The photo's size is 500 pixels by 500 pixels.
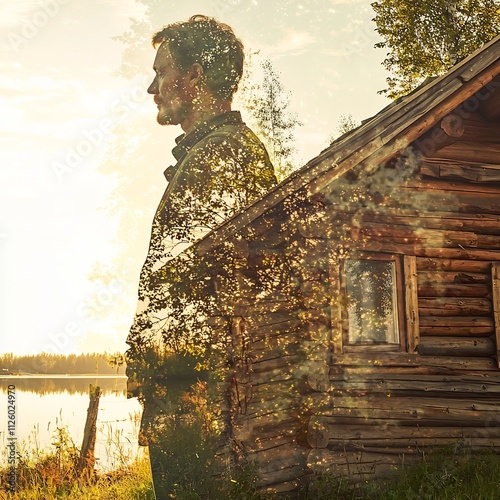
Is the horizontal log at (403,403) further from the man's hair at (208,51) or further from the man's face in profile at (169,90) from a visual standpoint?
the man's hair at (208,51)

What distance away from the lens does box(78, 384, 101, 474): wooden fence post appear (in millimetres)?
10641

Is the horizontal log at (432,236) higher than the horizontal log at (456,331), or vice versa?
the horizontal log at (432,236)

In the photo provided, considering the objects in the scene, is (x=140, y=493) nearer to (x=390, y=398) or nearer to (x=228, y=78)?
(x=390, y=398)

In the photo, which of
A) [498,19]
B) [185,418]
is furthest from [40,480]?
[498,19]

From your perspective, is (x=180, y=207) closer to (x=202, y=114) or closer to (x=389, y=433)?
(x=202, y=114)

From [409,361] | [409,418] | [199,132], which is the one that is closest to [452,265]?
[409,361]

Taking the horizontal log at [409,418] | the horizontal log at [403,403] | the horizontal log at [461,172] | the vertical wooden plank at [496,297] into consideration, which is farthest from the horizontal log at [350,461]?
the horizontal log at [461,172]

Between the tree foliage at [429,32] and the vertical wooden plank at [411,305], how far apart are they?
1218 centimetres

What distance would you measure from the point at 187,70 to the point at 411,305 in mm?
3601

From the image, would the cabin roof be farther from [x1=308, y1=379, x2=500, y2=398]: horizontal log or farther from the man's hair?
[x1=308, y1=379, x2=500, y2=398]: horizontal log

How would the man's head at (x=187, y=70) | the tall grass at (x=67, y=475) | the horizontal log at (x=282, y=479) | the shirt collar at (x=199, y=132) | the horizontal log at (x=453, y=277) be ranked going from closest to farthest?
the horizontal log at (x=282, y=479), the shirt collar at (x=199, y=132), the man's head at (x=187, y=70), the horizontal log at (x=453, y=277), the tall grass at (x=67, y=475)

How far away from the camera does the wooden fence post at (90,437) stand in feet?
34.9

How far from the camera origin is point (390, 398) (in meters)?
7.61

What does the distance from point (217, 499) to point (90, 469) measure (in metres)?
4.29
